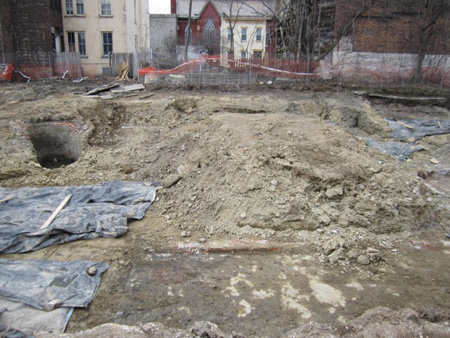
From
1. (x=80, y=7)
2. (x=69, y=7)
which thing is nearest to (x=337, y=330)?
(x=80, y=7)

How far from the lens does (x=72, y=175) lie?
365 inches

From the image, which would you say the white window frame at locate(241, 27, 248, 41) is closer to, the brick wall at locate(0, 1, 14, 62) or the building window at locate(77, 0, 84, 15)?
the building window at locate(77, 0, 84, 15)

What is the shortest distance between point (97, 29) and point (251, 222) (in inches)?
992

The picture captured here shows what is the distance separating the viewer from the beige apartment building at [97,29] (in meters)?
26.2

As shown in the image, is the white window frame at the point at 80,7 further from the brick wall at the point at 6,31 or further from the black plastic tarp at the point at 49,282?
the black plastic tarp at the point at 49,282

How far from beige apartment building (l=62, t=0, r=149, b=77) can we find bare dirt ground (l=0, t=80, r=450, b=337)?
53.0 ft

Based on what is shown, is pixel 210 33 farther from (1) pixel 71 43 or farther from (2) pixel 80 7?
(1) pixel 71 43

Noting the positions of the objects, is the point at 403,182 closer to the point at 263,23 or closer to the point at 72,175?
the point at 72,175

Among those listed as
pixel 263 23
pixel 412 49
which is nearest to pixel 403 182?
pixel 412 49

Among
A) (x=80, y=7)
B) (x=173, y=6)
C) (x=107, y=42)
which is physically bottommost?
(x=107, y=42)

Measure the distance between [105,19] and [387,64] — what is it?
66.7 ft

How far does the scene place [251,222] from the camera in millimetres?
6738

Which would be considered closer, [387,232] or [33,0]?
[387,232]

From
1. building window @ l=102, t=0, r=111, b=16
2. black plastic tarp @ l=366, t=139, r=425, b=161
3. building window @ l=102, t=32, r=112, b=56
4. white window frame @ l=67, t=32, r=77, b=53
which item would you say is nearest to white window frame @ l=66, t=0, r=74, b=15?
white window frame @ l=67, t=32, r=77, b=53
